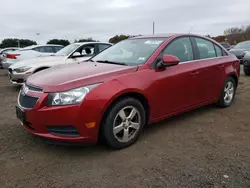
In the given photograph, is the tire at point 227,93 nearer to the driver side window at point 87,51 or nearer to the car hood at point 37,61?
the driver side window at point 87,51

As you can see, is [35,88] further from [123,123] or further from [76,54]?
[76,54]

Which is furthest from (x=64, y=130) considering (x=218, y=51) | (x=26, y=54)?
(x=26, y=54)

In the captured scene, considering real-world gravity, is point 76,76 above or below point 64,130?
above

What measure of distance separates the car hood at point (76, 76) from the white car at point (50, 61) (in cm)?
406

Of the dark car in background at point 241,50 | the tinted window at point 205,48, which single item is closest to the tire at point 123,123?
the tinted window at point 205,48

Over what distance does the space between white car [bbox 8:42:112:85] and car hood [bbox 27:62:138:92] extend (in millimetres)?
4057

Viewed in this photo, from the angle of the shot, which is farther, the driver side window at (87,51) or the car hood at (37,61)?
the driver side window at (87,51)

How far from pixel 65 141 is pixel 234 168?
1.96 metres

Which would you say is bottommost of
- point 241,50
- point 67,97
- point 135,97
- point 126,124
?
point 126,124

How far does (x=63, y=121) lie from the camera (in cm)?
293

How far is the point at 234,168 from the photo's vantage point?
287 cm

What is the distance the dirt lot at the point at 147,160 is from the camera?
8.70ft

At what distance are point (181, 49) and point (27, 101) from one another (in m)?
2.57

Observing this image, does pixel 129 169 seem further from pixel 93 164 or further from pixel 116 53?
pixel 116 53
